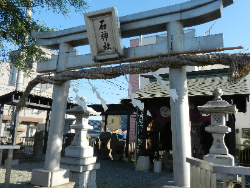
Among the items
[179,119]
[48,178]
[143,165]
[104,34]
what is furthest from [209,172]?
[143,165]

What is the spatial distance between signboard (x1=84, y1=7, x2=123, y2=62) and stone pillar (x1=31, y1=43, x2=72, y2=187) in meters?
1.19

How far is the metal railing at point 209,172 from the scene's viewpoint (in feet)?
7.45

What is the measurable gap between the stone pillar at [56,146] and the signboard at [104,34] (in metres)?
1.19

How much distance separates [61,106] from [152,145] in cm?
895

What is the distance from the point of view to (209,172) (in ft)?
8.90

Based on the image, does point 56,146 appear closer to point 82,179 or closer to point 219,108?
point 82,179

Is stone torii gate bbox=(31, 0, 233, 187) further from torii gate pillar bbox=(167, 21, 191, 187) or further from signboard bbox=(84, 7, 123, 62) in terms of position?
signboard bbox=(84, 7, 123, 62)

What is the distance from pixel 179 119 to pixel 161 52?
1.59 m

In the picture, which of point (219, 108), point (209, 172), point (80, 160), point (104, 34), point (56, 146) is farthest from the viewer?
point (219, 108)

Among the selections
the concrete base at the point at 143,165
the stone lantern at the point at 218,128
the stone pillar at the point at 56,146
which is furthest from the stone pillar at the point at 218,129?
the stone pillar at the point at 56,146

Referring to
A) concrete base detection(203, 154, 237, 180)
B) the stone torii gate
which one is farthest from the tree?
concrete base detection(203, 154, 237, 180)

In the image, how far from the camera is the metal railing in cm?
227

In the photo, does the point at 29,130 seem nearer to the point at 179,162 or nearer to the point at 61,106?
the point at 61,106

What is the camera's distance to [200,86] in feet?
38.2
